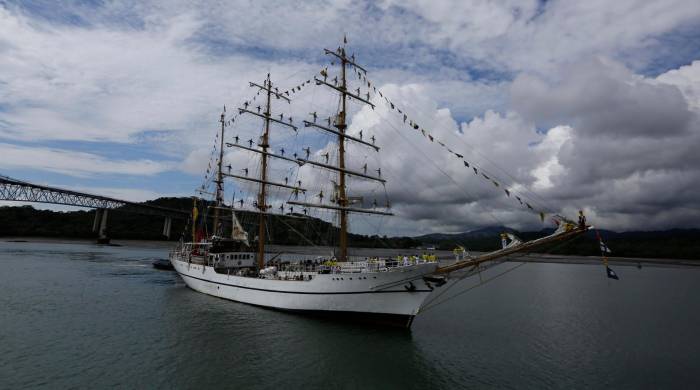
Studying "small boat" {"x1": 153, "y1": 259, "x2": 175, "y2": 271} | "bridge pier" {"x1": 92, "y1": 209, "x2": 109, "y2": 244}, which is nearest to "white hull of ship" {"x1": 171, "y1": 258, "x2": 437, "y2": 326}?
"small boat" {"x1": 153, "y1": 259, "x2": 175, "y2": 271}

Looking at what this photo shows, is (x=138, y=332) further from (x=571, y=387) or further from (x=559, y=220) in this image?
(x=559, y=220)

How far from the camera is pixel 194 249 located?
42875mm

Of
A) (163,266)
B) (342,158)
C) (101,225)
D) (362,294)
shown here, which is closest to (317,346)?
(362,294)

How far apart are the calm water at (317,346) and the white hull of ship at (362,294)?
1.07 metres

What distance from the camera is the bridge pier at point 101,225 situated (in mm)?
124500

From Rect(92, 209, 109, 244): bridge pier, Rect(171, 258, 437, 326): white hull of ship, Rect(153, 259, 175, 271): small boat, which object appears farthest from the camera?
Rect(92, 209, 109, 244): bridge pier

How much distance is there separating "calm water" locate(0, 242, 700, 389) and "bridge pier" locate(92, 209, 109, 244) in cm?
10348

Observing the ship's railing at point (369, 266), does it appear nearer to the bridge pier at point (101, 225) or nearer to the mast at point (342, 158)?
the mast at point (342, 158)

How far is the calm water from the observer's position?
16031 mm

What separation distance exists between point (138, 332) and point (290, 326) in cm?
893

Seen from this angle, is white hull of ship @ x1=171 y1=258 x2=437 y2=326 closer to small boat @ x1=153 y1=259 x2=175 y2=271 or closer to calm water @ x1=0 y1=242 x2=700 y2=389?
calm water @ x1=0 y1=242 x2=700 y2=389

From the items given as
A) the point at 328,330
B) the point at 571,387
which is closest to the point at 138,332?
the point at 328,330

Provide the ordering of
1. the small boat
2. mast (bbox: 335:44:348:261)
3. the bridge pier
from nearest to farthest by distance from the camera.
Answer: mast (bbox: 335:44:348:261) < the small boat < the bridge pier

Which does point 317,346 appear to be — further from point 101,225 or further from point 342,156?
point 101,225
